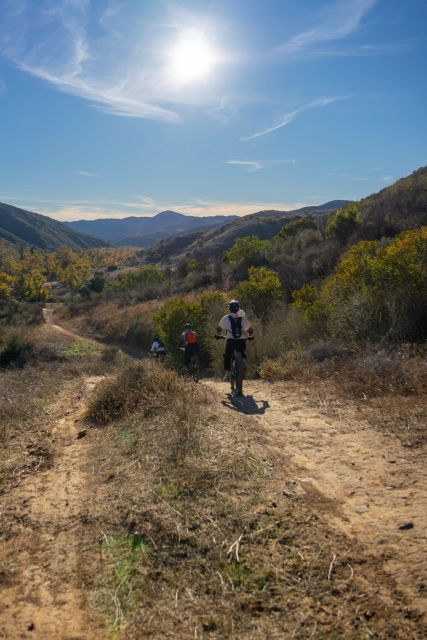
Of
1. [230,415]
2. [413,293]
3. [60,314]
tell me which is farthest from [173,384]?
[60,314]

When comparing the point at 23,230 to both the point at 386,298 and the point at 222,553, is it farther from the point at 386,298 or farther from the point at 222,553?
the point at 222,553

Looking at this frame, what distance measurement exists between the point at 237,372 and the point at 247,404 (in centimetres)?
93

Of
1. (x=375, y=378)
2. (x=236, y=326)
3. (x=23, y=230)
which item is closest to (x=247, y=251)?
(x=236, y=326)

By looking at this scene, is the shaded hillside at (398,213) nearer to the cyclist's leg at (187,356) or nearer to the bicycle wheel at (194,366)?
the bicycle wheel at (194,366)

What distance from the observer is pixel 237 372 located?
28.8 ft

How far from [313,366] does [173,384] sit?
3.67 m

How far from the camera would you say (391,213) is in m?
24.8

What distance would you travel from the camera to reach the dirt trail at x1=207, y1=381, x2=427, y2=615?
3262mm

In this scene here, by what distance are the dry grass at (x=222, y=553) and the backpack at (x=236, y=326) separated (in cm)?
355

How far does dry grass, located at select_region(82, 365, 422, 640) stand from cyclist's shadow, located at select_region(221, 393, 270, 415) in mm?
1941

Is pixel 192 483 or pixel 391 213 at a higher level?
pixel 391 213

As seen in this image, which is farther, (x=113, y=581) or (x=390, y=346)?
(x=390, y=346)

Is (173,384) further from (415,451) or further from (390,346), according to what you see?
(390,346)

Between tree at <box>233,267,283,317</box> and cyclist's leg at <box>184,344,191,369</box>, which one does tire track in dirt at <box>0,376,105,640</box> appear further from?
tree at <box>233,267,283,317</box>
